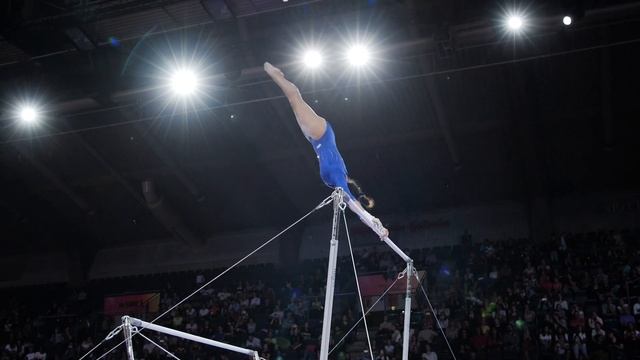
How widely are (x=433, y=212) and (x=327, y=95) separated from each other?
6.99 m

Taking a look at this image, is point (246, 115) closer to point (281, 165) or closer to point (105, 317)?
point (281, 165)

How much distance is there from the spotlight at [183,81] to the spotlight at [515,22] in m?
7.06

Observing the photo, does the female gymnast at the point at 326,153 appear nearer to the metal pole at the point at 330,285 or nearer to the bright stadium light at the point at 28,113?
the metal pole at the point at 330,285

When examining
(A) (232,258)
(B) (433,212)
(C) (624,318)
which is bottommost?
(C) (624,318)

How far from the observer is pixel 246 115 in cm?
1909

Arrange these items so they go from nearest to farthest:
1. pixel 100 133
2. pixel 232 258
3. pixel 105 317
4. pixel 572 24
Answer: pixel 572 24 → pixel 100 133 → pixel 105 317 → pixel 232 258

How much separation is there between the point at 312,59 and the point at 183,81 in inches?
122

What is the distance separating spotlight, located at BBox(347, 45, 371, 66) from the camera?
48.1ft

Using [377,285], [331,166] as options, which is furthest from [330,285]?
[377,285]

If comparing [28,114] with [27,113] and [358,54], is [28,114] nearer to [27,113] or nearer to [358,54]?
[27,113]

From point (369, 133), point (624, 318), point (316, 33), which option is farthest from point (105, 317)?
point (624, 318)

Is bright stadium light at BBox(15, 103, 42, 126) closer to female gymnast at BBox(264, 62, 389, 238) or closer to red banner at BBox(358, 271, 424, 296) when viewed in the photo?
red banner at BBox(358, 271, 424, 296)

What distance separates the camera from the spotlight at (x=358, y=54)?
48.1 feet

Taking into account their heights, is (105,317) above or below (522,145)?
below
